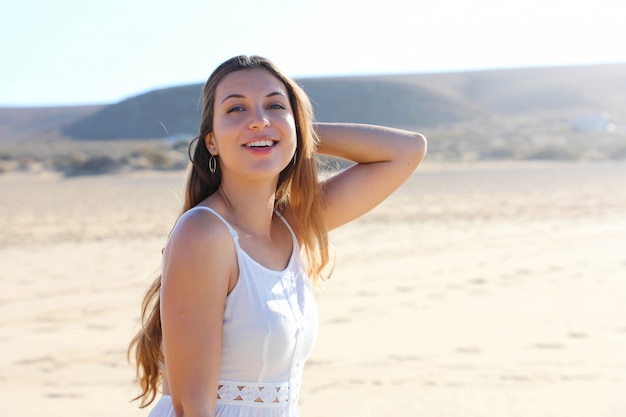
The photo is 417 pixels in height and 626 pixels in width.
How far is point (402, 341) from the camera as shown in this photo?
5.97 metres

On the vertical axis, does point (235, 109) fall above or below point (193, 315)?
above

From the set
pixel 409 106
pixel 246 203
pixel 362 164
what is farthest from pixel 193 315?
pixel 409 106

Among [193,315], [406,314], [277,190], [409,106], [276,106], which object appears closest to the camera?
[193,315]

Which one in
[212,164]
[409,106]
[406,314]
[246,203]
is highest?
[409,106]

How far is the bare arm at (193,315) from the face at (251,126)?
30 cm

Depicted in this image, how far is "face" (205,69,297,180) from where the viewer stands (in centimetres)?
221

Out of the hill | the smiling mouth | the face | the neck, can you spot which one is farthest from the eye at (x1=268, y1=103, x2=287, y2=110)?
the hill

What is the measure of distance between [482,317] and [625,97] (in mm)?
97410

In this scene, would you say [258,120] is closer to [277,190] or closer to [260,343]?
[277,190]

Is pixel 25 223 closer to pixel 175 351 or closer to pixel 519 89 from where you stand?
pixel 175 351

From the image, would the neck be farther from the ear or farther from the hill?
the hill

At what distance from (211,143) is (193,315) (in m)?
0.58

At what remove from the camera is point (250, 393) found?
6.94 feet

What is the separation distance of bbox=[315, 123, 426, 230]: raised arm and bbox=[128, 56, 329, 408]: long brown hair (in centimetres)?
12
